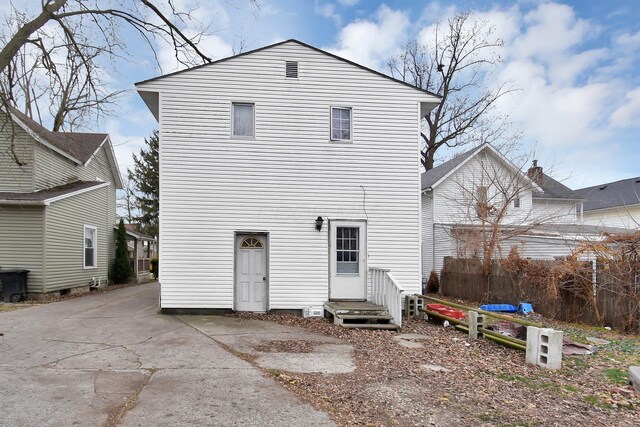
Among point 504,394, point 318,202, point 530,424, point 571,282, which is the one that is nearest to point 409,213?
point 318,202

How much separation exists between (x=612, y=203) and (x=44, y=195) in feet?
113

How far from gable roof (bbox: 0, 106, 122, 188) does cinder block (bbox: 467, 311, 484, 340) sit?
42.6 feet

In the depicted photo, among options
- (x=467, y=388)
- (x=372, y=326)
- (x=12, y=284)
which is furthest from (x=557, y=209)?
(x=12, y=284)

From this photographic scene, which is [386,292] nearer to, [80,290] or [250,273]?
[250,273]

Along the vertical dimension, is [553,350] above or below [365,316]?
above

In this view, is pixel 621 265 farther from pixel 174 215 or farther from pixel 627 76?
pixel 627 76

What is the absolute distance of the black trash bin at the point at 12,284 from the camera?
1266 centimetres

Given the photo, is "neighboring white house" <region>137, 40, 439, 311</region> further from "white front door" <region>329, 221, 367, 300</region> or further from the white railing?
the white railing

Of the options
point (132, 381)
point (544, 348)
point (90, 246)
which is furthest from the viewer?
point (90, 246)

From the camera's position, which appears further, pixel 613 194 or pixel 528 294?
pixel 613 194

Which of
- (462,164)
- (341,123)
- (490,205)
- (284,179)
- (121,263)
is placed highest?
(462,164)

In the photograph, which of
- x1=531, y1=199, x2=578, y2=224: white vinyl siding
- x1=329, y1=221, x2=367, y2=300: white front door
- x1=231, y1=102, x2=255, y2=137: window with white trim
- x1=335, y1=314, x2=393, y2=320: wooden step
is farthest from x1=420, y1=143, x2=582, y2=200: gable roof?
x1=335, y1=314, x2=393, y2=320: wooden step

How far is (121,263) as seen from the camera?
66.3 feet

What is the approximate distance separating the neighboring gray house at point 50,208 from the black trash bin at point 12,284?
0.36 m
